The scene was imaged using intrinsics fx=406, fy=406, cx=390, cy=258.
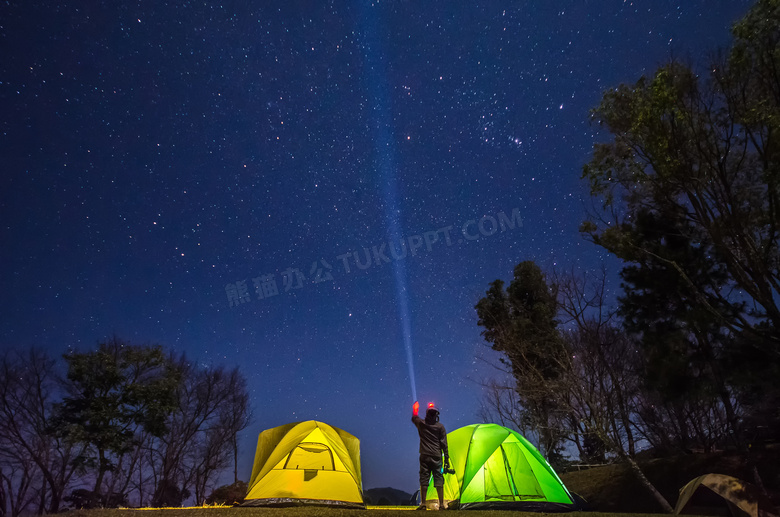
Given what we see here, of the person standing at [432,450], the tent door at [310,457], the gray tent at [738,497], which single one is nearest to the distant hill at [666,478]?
the gray tent at [738,497]

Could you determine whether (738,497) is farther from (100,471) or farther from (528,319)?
(100,471)

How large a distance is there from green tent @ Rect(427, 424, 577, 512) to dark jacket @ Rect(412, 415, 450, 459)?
105 cm

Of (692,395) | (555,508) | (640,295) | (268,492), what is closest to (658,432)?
(692,395)

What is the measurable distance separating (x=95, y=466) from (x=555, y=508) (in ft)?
77.6

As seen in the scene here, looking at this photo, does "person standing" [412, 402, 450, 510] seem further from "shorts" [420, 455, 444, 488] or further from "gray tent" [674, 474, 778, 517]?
"gray tent" [674, 474, 778, 517]

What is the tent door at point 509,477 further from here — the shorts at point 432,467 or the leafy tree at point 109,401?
the leafy tree at point 109,401

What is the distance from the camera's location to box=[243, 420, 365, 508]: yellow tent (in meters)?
9.16

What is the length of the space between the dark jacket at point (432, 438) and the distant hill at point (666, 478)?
5.41 meters

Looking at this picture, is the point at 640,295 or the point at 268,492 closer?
the point at 268,492

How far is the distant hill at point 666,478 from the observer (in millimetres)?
11867

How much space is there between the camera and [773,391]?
11.8 meters

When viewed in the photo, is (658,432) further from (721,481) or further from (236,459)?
(236,459)

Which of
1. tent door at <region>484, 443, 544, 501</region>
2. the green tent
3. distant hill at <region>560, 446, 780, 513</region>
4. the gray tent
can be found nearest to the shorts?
the green tent

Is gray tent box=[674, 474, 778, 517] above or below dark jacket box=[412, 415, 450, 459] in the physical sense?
below
